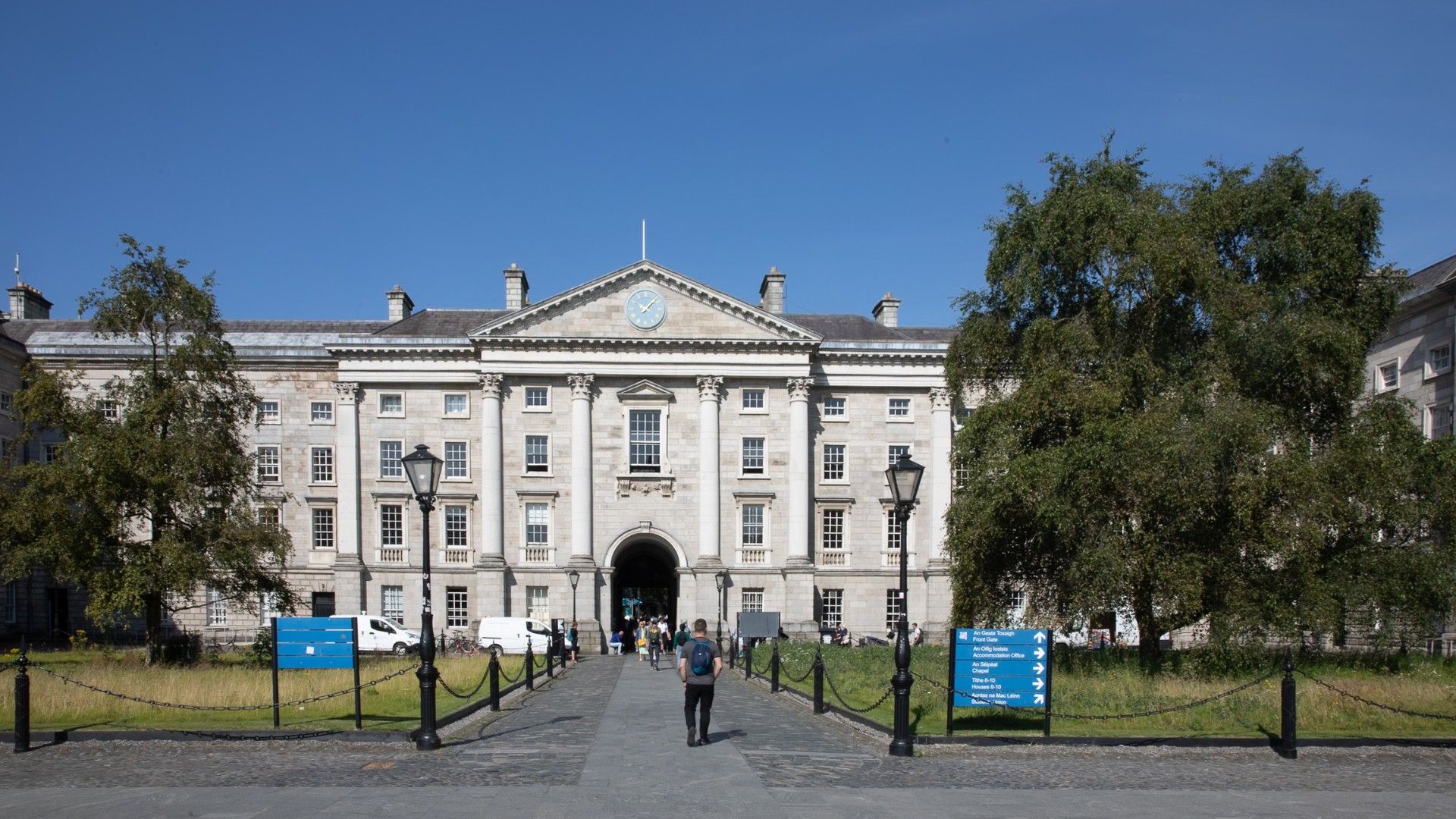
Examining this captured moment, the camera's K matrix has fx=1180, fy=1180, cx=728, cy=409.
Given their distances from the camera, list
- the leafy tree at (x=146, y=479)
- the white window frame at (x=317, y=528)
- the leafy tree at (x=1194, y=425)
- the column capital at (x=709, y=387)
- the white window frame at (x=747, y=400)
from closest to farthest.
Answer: the leafy tree at (x=1194, y=425), the leafy tree at (x=146, y=479), the column capital at (x=709, y=387), the white window frame at (x=747, y=400), the white window frame at (x=317, y=528)

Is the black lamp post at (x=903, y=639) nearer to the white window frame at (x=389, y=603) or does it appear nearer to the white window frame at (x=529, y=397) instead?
the white window frame at (x=529, y=397)

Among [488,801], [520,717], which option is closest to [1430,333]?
[520,717]

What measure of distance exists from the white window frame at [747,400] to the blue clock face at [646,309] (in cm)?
483

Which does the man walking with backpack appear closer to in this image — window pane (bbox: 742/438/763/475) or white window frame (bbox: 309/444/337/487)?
window pane (bbox: 742/438/763/475)

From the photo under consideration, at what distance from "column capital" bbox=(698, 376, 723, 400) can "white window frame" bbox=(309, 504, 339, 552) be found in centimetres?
1718

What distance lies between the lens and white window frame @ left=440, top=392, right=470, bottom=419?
173 ft

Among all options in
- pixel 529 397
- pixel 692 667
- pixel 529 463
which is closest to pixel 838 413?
pixel 529 397

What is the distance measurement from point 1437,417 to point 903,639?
3366 cm

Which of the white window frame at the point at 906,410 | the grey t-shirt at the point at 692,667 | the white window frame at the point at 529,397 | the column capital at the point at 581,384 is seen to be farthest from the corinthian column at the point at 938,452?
the grey t-shirt at the point at 692,667

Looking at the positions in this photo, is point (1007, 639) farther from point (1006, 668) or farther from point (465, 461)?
point (465, 461)

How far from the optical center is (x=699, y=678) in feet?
53.6

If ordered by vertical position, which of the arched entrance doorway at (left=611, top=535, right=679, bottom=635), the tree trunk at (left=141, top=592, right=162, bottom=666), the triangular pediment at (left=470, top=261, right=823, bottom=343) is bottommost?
the arched entrance doorway at (left=611, top=535, right=679, bottom=635)

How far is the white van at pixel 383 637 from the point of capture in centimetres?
4369

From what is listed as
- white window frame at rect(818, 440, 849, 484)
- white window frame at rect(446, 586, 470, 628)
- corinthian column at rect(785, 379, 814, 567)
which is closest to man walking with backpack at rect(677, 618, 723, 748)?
corinthian column at rect(785, 379, 814, 567)
